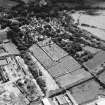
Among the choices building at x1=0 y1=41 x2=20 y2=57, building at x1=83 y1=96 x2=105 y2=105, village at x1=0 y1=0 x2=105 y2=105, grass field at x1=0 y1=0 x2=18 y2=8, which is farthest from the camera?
grass field at x1=0 y1=0 x2=18 y2=8

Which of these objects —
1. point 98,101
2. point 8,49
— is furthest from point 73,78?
point 8,49

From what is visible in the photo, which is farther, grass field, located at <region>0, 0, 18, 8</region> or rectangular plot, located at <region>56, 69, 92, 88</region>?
grass field, located at <region>0, 0, 18, 8</region>

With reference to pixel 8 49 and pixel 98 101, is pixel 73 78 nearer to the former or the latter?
pixel 98 101

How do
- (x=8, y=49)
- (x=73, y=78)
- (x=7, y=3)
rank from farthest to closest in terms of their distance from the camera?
(x=7, y=3)
(x=8, y=49)
(x=73, y=78)

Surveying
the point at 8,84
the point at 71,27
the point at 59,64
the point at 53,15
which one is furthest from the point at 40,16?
the point at 8,84

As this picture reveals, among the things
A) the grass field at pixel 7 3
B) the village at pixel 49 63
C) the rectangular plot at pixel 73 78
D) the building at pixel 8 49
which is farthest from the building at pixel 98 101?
Result: the grass field at pixel 7 3

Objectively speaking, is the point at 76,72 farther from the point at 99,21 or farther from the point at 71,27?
the point at 99,21

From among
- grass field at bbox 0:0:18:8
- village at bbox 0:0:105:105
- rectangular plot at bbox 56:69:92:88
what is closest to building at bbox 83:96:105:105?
village at bbox 0:0:105:105

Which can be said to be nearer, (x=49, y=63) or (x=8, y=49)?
(x=49, y=63)

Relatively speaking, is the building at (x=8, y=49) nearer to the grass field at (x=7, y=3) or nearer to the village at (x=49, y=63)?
the village at (x=49, y=63)

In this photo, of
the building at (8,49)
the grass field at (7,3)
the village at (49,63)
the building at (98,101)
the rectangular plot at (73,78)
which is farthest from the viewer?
the grass field at (7,3)

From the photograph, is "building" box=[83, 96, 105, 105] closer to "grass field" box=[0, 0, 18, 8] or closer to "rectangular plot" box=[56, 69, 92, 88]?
"rectangular plot" box=[56, 69, 92, 88]
